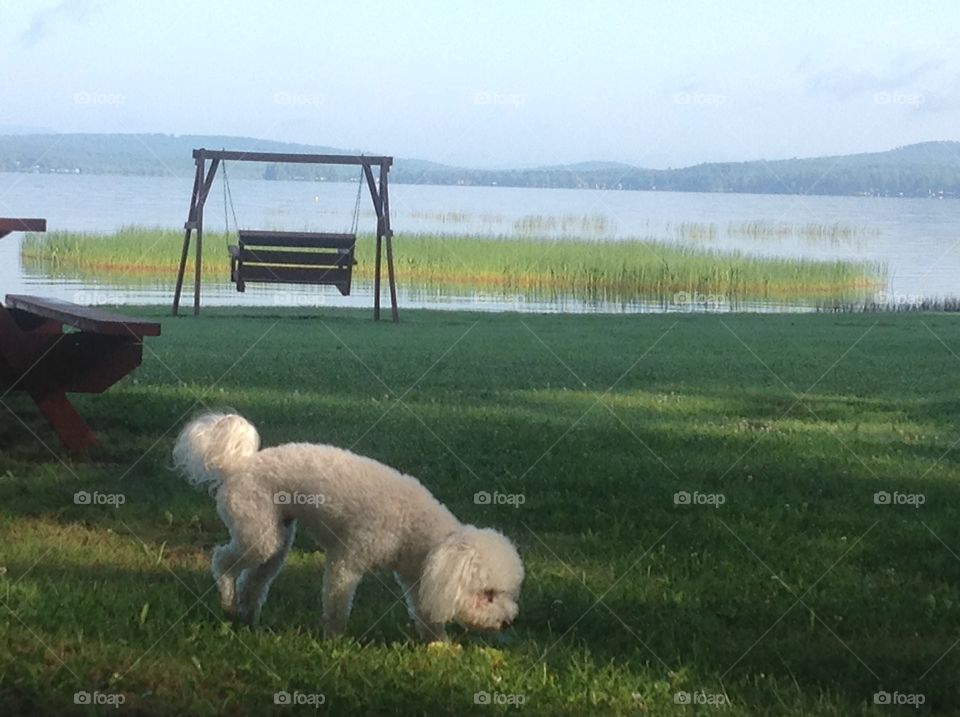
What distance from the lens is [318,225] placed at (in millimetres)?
43094

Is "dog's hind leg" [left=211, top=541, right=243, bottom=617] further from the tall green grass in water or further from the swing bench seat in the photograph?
the tall green grass in water

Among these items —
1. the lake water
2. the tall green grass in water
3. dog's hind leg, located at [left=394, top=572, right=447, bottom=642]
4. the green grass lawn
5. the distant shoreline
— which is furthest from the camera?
the distant shoreline

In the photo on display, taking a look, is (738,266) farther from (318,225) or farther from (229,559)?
(229,559)

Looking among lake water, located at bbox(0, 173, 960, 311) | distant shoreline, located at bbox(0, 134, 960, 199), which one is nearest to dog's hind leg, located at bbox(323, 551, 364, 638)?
lake water, located at bbox(0, 173, 960, 311)

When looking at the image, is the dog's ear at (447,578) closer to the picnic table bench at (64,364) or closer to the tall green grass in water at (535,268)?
the picnic table bench at (64,364)

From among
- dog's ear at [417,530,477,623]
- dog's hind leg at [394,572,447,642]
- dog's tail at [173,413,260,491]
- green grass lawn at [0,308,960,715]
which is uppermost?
dog's tail at [173,413,260,491]

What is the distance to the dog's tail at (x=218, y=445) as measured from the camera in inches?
206

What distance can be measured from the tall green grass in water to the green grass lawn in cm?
1721

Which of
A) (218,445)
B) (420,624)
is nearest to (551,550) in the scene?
(420,624)

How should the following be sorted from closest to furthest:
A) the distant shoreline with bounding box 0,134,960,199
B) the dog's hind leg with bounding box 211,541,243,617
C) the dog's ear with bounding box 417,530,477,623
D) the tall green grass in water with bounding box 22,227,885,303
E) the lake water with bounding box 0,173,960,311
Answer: the dog's ear with bounding box 417,530,477,623
the dog's hind leg with bounding box 211,541,243,617
the lake water with bounding box 0,173,960,311
the tall green grass in water with bounding box 22,227,885,303
the distant shoreline with bounding box 0,134,960,199

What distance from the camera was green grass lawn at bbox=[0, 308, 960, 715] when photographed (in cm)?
487

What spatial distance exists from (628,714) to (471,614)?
0.66m

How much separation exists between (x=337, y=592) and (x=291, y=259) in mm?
14431

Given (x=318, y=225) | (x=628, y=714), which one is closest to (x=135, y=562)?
(x=628, y=714)
